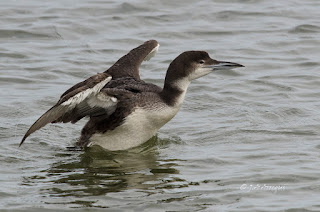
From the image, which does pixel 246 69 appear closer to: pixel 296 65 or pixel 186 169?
pixel 296 65

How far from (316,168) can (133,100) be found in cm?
219

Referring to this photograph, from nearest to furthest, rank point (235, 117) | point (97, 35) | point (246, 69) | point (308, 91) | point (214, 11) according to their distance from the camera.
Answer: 1. point (235, 117)
2. point (308, 91)
3. point (246, 69)
4. point (97, 35)
5. point (214, 11)

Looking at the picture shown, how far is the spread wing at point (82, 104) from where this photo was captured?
8.00 m

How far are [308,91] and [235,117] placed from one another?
5.72 ft

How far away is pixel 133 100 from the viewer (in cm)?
884

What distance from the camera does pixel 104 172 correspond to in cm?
841

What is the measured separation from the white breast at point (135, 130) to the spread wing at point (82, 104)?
263mm

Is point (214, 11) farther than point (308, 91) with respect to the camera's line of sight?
Yes

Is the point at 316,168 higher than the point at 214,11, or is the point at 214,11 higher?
the point at 214,11

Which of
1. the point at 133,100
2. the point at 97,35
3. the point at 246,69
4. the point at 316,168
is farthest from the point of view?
the point at 97,35

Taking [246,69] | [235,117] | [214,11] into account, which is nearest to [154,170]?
[235,117]

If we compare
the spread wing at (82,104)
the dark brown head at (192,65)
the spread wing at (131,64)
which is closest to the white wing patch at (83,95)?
the spread wing at (82,104)
